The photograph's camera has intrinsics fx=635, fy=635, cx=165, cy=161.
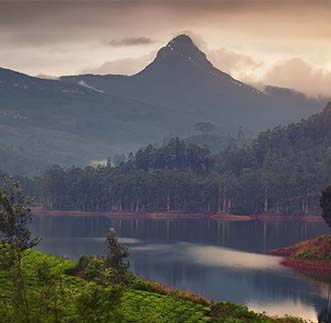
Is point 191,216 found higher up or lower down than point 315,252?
higher up

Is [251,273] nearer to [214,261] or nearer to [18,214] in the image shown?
[214,261]

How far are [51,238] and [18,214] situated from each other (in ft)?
282

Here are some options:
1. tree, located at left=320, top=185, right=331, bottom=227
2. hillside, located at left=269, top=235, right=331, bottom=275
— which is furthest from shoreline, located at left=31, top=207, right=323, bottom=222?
tree, located at left=320, top=185, right=331, bottom=227

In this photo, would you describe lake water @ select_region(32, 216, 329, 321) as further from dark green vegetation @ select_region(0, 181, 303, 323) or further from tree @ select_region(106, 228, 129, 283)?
tree @ select_region(106, 228, 129, 283)

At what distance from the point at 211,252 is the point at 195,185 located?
234 feet

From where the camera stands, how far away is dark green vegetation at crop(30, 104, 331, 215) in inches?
6471

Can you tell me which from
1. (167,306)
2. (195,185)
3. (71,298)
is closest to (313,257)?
(167,306)

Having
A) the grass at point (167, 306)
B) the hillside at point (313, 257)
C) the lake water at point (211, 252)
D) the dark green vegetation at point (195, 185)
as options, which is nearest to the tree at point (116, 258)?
the grass at point (167, 306)

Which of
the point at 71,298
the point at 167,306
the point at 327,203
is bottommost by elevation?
the point at 167,306

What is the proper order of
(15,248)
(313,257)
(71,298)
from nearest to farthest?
1. (71,298)
2. (15,248)
3. (313,257)

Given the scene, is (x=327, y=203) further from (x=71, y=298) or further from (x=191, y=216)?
(x=191, y=216)

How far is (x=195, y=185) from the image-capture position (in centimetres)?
17050

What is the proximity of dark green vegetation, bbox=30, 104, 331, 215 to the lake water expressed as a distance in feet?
45.1

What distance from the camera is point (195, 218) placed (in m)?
162
